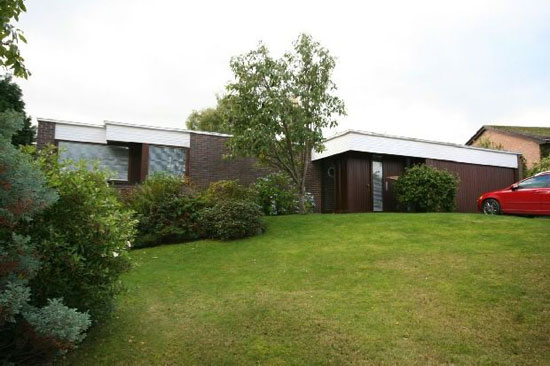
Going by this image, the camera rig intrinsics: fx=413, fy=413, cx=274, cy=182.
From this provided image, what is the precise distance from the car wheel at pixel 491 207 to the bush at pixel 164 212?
9229 mm

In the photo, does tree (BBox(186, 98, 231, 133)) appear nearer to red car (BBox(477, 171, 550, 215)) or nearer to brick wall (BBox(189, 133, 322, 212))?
brick wall (BBox(189, 133, 322, 212))

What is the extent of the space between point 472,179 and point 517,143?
8.68 m

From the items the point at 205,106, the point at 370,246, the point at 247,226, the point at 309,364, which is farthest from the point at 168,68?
the point at 205,106

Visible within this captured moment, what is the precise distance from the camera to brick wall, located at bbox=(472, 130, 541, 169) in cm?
2248

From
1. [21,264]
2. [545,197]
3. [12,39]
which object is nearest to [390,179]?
[545,197]

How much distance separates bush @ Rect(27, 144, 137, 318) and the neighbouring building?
22.6 meters

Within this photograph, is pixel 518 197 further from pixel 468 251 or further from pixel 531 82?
pixel 468 251

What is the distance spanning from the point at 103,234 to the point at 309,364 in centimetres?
256

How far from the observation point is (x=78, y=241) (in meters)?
4.39

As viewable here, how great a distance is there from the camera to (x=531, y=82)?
13461 mm

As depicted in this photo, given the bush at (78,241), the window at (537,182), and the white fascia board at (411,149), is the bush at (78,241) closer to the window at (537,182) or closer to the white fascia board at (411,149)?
the white fascia board at (411,149)

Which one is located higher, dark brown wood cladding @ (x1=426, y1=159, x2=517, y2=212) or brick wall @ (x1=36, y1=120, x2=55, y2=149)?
brick wall @ (x1=36, y1=120, x2=55, y2=149)

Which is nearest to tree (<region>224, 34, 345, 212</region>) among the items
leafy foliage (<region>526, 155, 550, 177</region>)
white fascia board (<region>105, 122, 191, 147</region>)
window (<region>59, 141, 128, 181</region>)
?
white fascia board (<region>105, 122, 191, 147</region>)

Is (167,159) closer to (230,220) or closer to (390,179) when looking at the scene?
(230,220)
